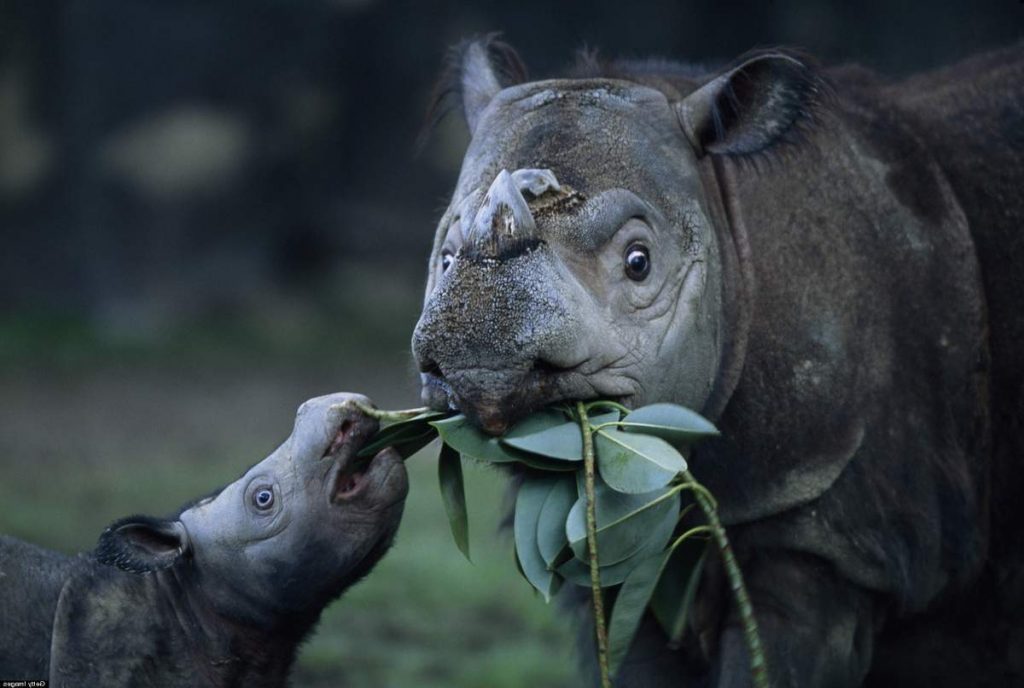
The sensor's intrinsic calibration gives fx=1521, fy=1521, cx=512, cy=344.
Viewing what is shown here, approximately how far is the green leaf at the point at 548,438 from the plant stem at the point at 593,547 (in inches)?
1.0

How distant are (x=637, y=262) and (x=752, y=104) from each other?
726mm

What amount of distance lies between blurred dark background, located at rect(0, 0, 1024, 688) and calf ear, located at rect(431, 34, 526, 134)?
178 inches

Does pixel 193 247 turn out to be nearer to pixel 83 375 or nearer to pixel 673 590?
pixel 83 375

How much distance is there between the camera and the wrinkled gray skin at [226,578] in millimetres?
4633

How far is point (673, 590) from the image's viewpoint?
4586mm

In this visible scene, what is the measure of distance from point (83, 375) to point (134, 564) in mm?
7791

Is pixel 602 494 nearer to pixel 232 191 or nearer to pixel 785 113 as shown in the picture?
pixel 785 113

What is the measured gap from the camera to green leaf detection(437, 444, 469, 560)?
4.35m

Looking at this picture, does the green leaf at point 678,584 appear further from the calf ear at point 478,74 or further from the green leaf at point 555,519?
the calf ear at point 478,74

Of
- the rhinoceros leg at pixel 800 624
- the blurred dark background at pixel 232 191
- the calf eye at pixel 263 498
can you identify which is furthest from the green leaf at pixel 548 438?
the blurred dark background at pixel 232 191

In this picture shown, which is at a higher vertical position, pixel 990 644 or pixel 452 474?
pixel 452 474

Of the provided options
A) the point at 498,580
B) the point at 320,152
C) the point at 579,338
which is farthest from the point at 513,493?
the point at 320,152

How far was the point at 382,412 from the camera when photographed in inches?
174

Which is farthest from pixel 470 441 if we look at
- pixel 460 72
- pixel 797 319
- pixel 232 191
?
pixel 232 191
